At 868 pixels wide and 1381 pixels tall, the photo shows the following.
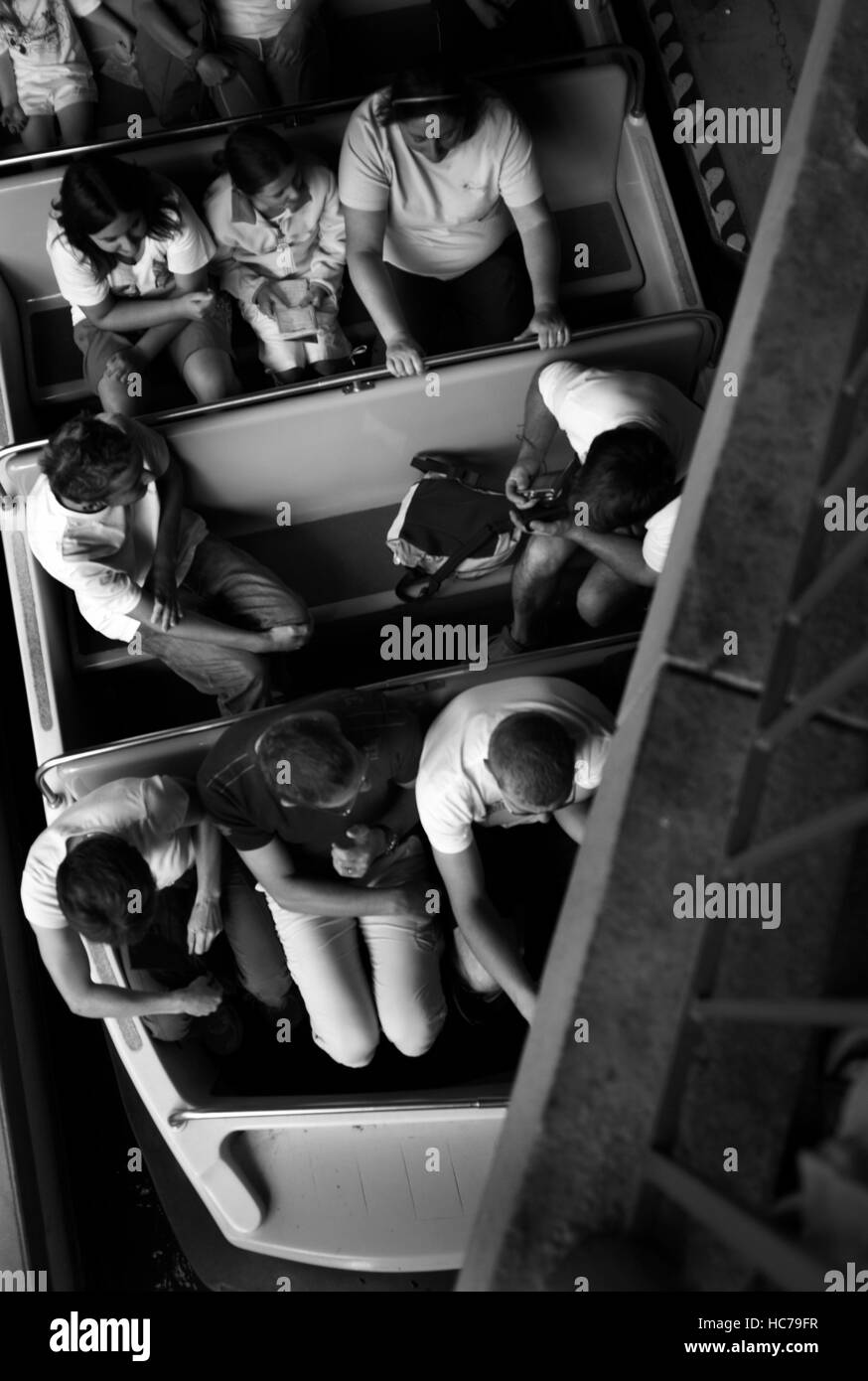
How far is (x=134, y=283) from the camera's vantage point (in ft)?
9.04

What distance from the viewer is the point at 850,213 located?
1.56 metres

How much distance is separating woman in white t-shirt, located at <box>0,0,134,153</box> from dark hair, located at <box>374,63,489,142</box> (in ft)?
3.58

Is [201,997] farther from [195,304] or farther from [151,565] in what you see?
[195,304]

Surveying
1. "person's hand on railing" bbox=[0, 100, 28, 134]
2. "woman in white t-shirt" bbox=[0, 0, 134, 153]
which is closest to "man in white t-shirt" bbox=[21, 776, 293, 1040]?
"woman in white t-shirt" bbox=[0, 0, 134, 153]

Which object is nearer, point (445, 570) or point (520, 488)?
point (520, 488)

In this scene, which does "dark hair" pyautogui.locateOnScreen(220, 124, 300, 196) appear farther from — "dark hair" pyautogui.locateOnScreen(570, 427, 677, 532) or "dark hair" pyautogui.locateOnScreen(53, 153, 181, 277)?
"dark hair" pyautogui.locateOnScreen(570, 427, 677, 532)

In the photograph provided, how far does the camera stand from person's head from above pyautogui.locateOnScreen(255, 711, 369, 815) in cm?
214

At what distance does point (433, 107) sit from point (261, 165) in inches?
16.3

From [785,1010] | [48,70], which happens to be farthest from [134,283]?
[785,1010]

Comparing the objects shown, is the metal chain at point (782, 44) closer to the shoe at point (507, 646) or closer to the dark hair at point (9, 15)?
the shoe at point (507, 646)

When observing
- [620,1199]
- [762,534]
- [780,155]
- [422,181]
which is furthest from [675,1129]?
[422,181]

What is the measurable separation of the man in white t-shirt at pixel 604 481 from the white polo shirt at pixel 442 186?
0.57m

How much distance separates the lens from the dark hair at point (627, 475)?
228 cm

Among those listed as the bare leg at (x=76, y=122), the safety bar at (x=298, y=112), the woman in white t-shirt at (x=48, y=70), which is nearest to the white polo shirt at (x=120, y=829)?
the safety bar at (x=298, y=112)
